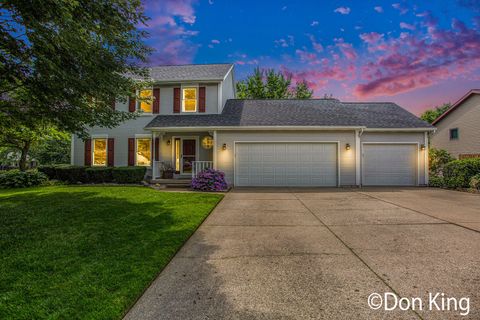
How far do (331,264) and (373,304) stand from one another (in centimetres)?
83

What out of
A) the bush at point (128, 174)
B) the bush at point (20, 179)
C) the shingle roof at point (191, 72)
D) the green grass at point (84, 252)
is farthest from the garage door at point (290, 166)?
the bush at point (20, 179)

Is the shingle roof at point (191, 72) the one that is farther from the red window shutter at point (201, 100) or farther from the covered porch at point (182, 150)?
the covered porch at point (182, 150)

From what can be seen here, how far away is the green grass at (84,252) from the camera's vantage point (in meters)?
2.17

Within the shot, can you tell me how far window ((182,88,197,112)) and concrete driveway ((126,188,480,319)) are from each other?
9.19 meters

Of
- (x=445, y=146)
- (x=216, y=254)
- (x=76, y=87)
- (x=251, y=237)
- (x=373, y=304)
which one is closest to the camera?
(x=373, y=304)

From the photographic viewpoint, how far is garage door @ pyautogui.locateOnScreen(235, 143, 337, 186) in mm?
11414

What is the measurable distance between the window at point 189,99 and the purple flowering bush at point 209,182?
182 inches

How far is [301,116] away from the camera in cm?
1233

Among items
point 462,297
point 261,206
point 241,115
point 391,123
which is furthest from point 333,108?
point 462,297

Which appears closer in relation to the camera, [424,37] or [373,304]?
[373,304]

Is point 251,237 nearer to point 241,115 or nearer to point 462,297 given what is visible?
point 462,297

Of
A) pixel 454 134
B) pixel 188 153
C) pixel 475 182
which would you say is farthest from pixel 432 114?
pixel 188 153

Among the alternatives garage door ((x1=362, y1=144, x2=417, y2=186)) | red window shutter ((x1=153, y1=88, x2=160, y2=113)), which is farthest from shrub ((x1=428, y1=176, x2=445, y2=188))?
red window shutter ((x1=153, y1=88, x2=160, y2=113))

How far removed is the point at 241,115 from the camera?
41.3 feet
